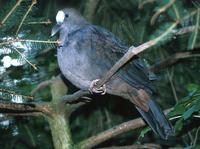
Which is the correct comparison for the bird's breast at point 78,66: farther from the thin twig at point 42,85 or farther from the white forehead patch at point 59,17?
the white forehead patch at point 59,17

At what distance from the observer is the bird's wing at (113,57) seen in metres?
3.02

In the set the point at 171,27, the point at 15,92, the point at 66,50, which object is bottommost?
the point at 171,27

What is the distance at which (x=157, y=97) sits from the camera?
12.4 ft

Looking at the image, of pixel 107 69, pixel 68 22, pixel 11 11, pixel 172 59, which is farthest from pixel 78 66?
pixel 11 11

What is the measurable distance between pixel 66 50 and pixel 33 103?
0.49 m

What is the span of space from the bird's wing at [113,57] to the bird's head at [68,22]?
0.33 metres

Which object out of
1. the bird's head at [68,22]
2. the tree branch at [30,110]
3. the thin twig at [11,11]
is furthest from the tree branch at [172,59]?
the thin twig at [11,11]

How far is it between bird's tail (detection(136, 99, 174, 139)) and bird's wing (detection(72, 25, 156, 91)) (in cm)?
15

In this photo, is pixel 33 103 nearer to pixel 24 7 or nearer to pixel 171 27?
pixel 24 7

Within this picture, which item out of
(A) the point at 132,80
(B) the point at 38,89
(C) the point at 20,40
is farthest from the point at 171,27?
(B) the point at 38,89

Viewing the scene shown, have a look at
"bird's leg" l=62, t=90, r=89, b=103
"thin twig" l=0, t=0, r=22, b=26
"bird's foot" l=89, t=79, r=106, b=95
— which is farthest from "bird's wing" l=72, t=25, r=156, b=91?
"thin twig" l=0, t=0, r=22, b=26

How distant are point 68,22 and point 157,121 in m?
1.14

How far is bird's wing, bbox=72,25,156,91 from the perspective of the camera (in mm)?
3016

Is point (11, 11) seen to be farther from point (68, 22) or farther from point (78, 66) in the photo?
point (68, 22)
